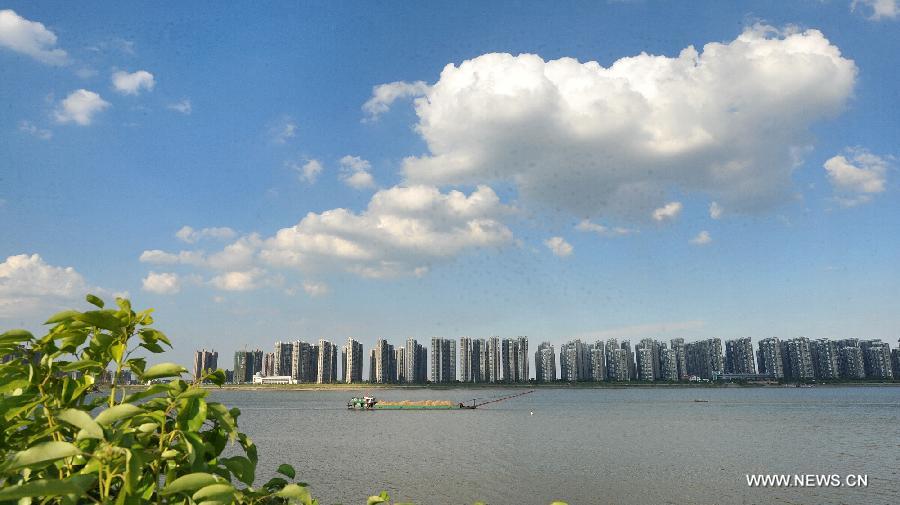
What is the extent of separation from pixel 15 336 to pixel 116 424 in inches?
22.1

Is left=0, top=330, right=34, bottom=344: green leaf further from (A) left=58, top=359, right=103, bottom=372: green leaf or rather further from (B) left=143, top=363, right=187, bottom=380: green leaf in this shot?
(B) left=143, top=363, right=187, bottom=380: green leaf

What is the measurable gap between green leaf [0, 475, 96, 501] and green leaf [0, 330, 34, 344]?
3.35ft

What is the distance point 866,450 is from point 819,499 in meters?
32.1

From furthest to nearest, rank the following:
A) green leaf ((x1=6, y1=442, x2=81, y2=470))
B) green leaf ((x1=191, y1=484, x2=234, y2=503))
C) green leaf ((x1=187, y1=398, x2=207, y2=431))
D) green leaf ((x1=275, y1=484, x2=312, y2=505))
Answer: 1. green leaf ((x1=275, y1=484, x2=312, y2=505))
2. green leaf ((x1=187, y1=398, x2=207, y2=431))
3. green leaf ((x1=191, y1=484, x2=234, y2=503))
4. green leaf ((x1=6, y1=442, x2=81, y2=470))

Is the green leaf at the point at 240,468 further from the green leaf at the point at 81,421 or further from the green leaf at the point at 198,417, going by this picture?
the green leaf at the point at 81,421

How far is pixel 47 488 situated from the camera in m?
1.44

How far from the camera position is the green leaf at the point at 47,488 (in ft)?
4.49

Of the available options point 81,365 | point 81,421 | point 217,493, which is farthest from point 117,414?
point 81,365

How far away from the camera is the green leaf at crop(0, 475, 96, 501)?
1367 millimetres

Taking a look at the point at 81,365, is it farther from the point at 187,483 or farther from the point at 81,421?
the point at 187,483

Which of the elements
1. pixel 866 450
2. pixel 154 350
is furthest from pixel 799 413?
pixel 154 350

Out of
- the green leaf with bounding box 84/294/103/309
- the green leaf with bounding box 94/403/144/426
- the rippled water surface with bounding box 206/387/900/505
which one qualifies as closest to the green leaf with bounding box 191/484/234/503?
the green leaf with bounding box 94/403/144/426

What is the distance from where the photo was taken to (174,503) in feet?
6.66

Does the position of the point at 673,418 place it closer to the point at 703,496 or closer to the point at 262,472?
the point at 703,496
